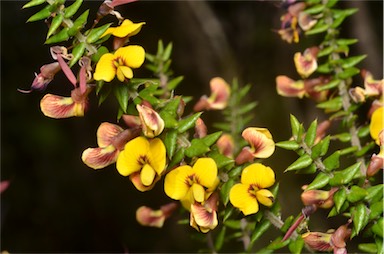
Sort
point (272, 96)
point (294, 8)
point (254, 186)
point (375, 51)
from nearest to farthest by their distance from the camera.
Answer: point (254, 186) → point (294, 8) → point (375, 51) → point (272, 96)

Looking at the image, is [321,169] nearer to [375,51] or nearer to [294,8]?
[294,8]

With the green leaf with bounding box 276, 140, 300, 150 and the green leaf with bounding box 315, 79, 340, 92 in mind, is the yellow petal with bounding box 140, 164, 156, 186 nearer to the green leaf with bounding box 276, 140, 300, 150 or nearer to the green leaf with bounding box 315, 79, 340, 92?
the green leaf with bounding box 276, 140, 300, 150

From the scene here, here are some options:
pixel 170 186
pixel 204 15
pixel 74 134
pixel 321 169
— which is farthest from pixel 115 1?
pixel 74 134

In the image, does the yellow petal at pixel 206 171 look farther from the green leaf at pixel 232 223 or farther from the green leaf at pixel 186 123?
the green leaf at pixel 232 223

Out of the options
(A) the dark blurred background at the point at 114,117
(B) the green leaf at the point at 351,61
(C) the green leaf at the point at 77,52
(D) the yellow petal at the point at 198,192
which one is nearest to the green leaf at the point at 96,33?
(C) the green leaf at the point at 77,52

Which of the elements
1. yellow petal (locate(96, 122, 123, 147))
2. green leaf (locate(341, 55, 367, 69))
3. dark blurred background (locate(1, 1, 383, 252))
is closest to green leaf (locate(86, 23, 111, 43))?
yellow petal (locate(96, 122, 123, 147))

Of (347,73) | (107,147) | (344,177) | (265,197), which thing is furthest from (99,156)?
(347,73)

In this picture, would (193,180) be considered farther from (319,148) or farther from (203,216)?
(319,148)
